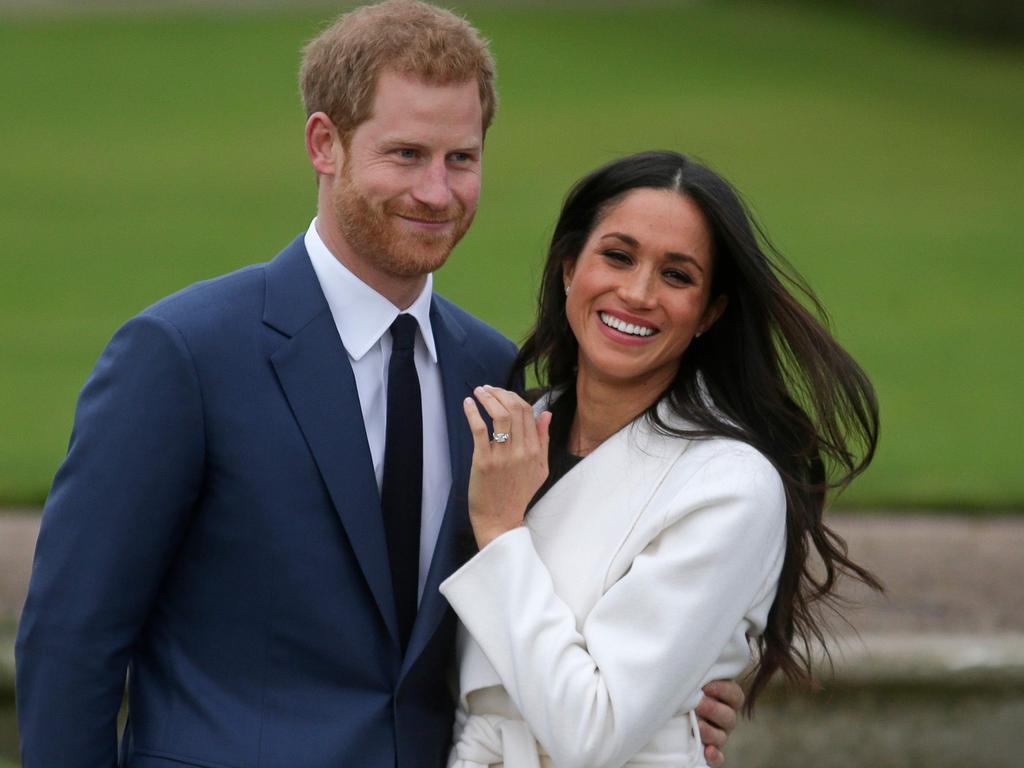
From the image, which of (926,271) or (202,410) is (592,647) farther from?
(926,271)

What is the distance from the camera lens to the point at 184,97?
2611 centimetres

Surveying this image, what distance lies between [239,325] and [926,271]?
15.0 meters

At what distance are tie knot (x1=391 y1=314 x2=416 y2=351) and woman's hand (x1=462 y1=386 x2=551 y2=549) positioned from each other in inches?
7.2

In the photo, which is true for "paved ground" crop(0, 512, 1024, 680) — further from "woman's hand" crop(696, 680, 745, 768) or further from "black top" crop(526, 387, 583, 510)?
"black top" crop(526, 387, 583, 510)

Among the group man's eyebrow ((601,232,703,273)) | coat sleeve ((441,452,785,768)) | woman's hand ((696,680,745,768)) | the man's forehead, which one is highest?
the man's forehead

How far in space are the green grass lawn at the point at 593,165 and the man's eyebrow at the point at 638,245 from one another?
5957 millimetres

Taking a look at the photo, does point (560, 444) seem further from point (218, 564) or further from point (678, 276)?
point (218, 564)

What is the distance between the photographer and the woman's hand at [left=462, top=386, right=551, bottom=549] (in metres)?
3.45

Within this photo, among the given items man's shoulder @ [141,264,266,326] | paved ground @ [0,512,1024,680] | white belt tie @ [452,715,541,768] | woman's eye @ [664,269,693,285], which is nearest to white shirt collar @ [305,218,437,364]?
man's shoulder @ [141,264,266,326]

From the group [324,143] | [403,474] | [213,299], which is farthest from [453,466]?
[324,143]

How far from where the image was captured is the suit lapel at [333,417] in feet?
11.0

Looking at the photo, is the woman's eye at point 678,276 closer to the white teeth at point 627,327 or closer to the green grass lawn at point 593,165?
the white teeth at point 627,327

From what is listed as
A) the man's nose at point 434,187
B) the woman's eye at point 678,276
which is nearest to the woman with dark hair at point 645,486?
the woman's eye at point 678,276

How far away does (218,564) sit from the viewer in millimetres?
3332
